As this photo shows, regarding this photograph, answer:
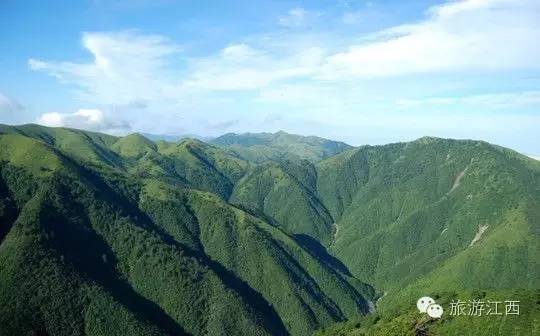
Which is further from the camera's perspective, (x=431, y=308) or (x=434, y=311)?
(x=431, y=308)

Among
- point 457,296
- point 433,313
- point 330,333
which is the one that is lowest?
point 330,333

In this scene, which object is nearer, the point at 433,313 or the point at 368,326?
the point at 433,313

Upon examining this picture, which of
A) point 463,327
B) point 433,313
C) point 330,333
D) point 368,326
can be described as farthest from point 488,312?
point 433,313

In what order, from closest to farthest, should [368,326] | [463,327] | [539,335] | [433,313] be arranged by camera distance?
[433,313] → [539,335] → [463,327] → [368,326]

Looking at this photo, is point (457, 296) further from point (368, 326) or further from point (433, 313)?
point (433, 313)

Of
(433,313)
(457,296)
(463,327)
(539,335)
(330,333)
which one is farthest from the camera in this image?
(330,333)

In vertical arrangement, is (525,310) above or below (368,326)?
above

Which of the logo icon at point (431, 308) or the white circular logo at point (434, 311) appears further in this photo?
the logo icon at point (431, 308)

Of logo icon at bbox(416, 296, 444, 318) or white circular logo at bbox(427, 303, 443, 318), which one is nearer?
white circular logo at bbox(427, 303, 443, 318)

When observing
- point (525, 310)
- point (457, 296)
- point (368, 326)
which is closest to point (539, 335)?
point (525, 310)
